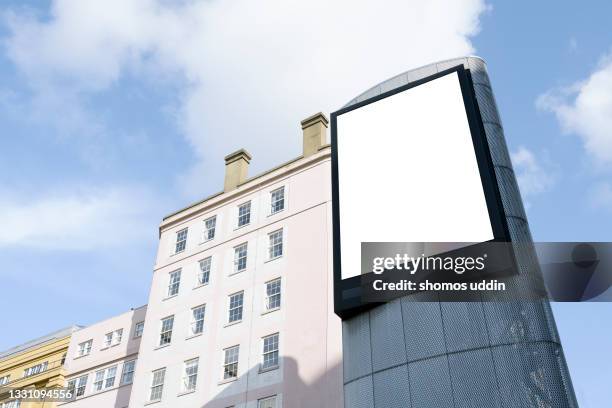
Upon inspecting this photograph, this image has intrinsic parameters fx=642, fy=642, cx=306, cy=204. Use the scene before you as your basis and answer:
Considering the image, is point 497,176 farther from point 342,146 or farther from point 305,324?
point 305,324

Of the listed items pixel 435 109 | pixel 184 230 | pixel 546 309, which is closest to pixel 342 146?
pixel 435 109

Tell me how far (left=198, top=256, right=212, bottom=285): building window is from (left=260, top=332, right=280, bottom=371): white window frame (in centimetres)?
861

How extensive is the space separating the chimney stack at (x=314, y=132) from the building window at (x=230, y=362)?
14.8 meters

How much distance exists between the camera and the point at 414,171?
27.5 meters

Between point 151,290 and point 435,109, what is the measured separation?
29145 mm

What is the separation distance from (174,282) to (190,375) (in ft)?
28.6

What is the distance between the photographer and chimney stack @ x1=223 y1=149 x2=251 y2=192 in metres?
50.9

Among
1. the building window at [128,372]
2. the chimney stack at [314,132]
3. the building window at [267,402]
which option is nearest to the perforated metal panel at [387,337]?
the building window at [267,402]

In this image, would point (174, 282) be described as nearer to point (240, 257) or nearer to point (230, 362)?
point (240, 257)

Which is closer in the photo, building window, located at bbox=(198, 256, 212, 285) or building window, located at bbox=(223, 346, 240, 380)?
building window, located at bbox=(223, 346, 240, 380)

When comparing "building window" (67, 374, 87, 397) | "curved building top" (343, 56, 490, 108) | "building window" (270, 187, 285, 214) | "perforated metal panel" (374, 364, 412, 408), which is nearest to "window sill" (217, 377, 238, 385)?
"building window" (270, 187, 285, 214)

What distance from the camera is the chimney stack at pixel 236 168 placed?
50.9m

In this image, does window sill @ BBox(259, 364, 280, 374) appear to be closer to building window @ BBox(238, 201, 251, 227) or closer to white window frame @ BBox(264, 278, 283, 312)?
white window frame @ BBox(264, 278, 283, 312)

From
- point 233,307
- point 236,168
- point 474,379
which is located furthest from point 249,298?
point 474,379
